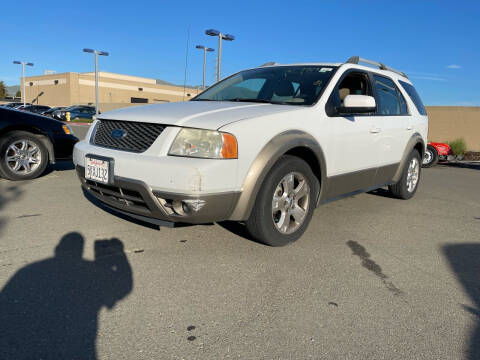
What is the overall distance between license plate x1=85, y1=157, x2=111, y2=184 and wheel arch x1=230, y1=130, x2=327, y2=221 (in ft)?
3.45

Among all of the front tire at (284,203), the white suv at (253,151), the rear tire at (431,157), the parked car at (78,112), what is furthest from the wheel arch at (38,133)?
the parked car at (78,112)

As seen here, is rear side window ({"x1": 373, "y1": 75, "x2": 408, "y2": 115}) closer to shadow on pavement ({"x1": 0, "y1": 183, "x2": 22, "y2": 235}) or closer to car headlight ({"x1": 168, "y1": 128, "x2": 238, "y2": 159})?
car headlight ({"x1": 168, "y1": 128, "x2": 238, "y2": 159})

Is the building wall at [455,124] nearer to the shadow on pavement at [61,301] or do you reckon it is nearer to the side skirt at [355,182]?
the side skirt at [355,182]

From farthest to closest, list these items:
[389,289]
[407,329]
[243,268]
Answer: [243,268] → [389,289] → [407,329]

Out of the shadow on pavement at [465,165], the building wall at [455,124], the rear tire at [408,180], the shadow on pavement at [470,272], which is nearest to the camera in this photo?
the shadow on pavement at [470,272]

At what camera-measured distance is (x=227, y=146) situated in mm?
2826

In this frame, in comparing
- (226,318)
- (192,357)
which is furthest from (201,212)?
(192,357)

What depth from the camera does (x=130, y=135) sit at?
124 inches

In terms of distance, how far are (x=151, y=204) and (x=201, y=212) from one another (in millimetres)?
382

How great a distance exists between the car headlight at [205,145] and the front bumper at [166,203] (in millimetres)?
294

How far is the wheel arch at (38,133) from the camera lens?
5.75 meters

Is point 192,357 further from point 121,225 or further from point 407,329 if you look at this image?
point 121,225

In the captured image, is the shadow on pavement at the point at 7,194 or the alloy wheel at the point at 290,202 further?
the shadow on pavement at the point at 7,194

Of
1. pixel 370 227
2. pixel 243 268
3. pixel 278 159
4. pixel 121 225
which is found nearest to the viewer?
pixel 243 268
